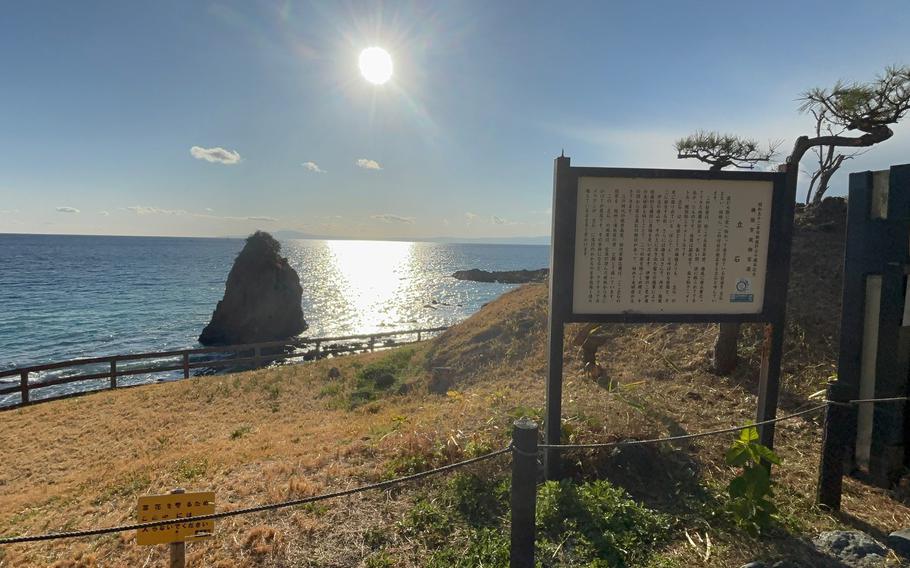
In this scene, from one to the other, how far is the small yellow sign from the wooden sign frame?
3.36m

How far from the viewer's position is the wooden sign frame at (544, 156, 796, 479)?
457cm

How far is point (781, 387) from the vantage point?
7.38 metres

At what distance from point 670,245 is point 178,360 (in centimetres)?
3532

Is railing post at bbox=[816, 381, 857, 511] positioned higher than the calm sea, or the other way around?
railing post at bbox=[816, 381, 857, 511]

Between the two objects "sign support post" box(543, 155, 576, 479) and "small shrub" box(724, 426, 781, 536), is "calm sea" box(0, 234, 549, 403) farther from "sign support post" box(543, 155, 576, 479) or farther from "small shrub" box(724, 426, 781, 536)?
"small shrub" box(724, 426, 781, 536)

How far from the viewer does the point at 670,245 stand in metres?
4.72

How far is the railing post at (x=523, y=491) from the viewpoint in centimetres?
304

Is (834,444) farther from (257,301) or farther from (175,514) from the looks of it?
(257,301)

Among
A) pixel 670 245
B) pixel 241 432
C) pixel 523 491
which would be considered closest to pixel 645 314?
pixel 670 245

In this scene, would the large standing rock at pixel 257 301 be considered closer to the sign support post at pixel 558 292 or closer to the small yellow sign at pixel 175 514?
the sign support post at pixel 558 292

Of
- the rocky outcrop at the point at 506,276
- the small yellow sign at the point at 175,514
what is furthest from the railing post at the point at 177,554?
the rocky outcrop at the point at 506,276

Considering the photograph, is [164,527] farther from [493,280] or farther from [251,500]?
[493,280]

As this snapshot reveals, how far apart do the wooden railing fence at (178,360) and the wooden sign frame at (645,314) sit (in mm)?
12934

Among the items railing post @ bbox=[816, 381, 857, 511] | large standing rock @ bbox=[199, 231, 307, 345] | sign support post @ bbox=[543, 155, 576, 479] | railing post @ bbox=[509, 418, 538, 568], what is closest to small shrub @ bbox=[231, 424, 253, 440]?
sign support post @ bbox=[543, 155, 576, 479]
